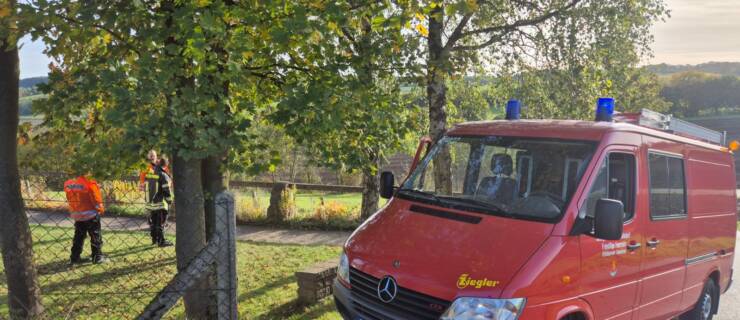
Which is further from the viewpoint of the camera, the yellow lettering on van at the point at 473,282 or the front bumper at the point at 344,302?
the front bumper at the point at 344,302

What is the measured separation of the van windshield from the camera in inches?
161

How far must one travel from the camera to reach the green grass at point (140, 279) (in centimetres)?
688

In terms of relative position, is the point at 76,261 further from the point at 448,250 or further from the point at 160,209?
the point at 448,250

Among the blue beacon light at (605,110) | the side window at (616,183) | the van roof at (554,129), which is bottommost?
the side window at (616,183)

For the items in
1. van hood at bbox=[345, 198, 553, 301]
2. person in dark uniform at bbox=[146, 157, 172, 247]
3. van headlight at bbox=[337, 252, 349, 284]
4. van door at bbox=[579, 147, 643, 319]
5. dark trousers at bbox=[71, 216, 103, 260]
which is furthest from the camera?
person in dark uniform at bbox=[146, 157, 172, 247]

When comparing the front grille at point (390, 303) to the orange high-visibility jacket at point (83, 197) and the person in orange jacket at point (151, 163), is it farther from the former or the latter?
the orange high-visibility jacket at point (83, 197)

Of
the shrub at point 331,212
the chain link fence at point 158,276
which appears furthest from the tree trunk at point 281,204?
the shrub at point 331,212

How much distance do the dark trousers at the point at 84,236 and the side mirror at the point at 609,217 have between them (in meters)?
8.82

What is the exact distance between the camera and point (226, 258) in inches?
146

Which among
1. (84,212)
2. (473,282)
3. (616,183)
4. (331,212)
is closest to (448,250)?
(473,282)

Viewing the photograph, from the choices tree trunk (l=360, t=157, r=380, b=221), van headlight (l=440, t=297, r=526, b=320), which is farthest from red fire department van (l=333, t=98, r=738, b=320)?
tree trunk (l=360, t=157, r=380, b=221)

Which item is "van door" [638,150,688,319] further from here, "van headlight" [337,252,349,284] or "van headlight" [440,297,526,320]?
"van headlight" [337,252,349,284]

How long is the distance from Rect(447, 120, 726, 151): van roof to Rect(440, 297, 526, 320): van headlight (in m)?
1.66

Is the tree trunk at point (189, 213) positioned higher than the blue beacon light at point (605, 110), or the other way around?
the blue beacon light at point (605, 110)
